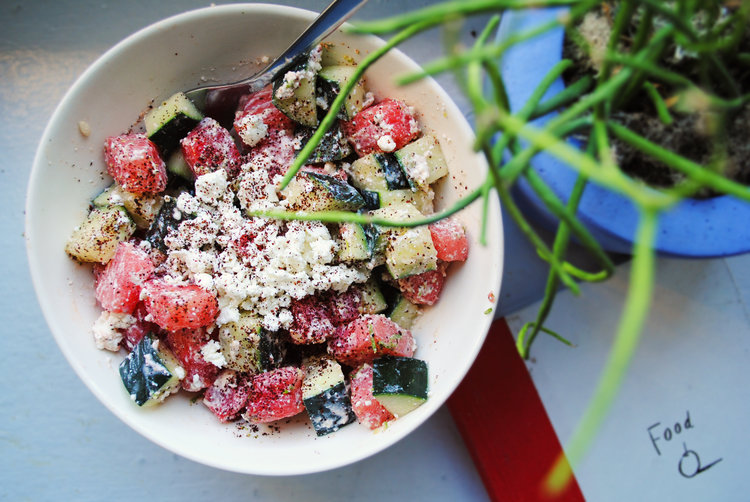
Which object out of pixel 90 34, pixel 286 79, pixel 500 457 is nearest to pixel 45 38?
pixel 90 34

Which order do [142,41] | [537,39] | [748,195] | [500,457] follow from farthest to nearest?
[500,457] → [142,41] → [537,39] → [748,195]

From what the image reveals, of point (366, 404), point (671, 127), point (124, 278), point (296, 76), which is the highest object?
point (296, 76)

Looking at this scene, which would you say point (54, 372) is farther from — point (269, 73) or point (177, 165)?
point (269, 73)

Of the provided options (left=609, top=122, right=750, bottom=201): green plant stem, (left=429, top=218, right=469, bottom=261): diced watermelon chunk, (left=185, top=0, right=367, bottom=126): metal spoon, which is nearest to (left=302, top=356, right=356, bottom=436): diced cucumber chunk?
(left=429, top=218, right=469, bottom=261): diced watermelon chunk

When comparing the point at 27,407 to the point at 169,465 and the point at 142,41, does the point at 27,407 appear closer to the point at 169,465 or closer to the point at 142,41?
the point at 169,465

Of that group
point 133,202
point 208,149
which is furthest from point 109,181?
point 208,149

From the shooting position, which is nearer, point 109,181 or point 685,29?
point 685,29
